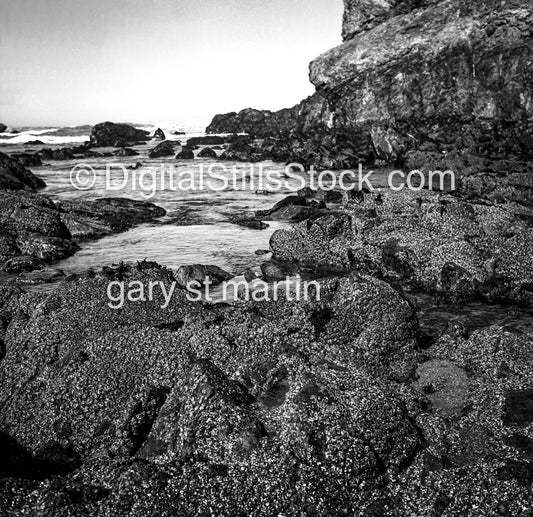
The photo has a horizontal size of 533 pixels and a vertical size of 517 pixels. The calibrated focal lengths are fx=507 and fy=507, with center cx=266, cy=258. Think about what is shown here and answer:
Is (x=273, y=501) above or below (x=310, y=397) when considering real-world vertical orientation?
below

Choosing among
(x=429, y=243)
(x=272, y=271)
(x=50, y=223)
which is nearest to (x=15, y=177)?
(x=50, y=223)

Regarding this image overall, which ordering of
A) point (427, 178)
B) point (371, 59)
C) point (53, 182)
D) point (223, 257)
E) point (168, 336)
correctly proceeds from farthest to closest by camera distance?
1. point (371, 59)
2. point (53, 182)
3. point (427, 178)
4. point (223, 257)
5. point (168, 336)

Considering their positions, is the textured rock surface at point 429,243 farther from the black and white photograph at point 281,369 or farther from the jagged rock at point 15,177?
the jagged rock at point 15,177

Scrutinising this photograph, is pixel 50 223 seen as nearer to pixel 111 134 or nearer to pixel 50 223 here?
pixel 50 223

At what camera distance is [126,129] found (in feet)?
263

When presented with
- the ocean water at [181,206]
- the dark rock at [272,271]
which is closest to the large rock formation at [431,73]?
the ocean water at [181,206]

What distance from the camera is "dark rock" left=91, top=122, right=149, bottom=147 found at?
230 ft

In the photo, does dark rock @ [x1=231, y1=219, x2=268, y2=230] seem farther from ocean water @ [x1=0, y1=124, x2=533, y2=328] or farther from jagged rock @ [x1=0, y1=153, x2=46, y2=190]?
jagged rock @ [x1=0, y1=153, x2=46, y2=190]

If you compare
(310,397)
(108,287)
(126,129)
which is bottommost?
(310,397)

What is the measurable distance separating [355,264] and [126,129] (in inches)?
2921

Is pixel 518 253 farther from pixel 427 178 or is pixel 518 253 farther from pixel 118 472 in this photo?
pixel 427 178

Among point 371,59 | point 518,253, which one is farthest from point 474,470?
point 371,59

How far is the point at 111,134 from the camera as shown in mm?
74188

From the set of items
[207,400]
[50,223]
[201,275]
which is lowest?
[207,400]
